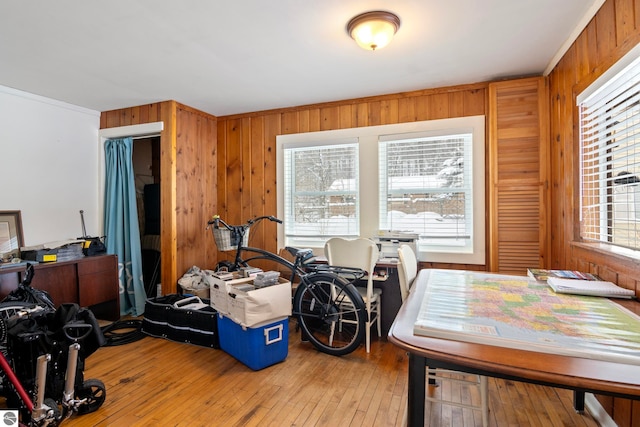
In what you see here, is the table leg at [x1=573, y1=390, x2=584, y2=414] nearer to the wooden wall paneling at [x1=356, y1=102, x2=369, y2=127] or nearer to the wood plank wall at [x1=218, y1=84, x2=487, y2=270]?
the wood plank wall at [x1=218, y1=84, x2=487, y2=270]

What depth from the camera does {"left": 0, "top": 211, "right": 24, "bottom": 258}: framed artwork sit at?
10.2 feet

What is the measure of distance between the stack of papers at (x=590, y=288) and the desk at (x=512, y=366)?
80cm

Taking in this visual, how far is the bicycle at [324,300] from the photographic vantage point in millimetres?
2649

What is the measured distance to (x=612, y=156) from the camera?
193cm

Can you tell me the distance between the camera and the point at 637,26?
1.54 meters

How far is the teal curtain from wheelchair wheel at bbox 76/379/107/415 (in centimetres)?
198

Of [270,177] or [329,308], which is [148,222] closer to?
[270,177]

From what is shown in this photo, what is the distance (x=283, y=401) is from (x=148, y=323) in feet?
5.97

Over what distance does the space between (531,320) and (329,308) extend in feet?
5.59

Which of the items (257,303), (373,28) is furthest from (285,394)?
(373,28)

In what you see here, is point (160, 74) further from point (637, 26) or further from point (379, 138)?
point (637, 26)

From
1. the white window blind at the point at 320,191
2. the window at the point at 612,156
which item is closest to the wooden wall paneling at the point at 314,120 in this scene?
the white window blind at the point at 320,191

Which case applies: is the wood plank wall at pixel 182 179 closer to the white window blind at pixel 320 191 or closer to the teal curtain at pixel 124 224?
the teal curtain at pixel 124 224

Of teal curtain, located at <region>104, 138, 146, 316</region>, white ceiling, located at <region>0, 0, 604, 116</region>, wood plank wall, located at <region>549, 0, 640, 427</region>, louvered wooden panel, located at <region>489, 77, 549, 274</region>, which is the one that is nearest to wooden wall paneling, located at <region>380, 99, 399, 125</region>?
white ceiling, located at <region>0, 0, 604, 116</region>
